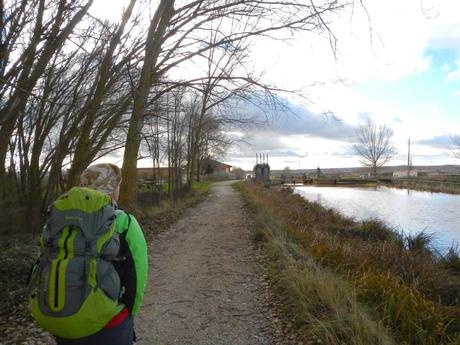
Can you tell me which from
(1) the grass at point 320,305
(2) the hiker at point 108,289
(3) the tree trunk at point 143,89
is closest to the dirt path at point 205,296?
(1) the grass at point 320,305

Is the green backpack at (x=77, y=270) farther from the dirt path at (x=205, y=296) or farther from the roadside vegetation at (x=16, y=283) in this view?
the roadside vegetation at (x=16, y=283)

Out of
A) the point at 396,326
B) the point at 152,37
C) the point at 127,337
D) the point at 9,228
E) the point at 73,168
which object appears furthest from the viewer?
the point at 152,37

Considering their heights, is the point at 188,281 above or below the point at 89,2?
below

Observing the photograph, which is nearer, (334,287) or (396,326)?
(396,326)

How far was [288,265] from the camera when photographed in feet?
23.7

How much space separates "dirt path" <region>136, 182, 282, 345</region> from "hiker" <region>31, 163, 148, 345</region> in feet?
7.96

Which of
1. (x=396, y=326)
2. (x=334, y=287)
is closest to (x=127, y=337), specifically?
(x=396, y=326)

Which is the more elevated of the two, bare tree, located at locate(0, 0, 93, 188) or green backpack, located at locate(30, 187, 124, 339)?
bare tree, located at locate(0, 0, 93, 188)

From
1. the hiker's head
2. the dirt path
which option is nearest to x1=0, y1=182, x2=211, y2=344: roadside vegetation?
the dirt path

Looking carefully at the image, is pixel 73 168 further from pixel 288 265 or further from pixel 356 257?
pixel 356 257

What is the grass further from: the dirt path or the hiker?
the hiker

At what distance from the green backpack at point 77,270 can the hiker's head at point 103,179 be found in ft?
1.40

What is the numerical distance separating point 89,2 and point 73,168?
4801 millimetres

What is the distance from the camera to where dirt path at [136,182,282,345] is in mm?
4938
